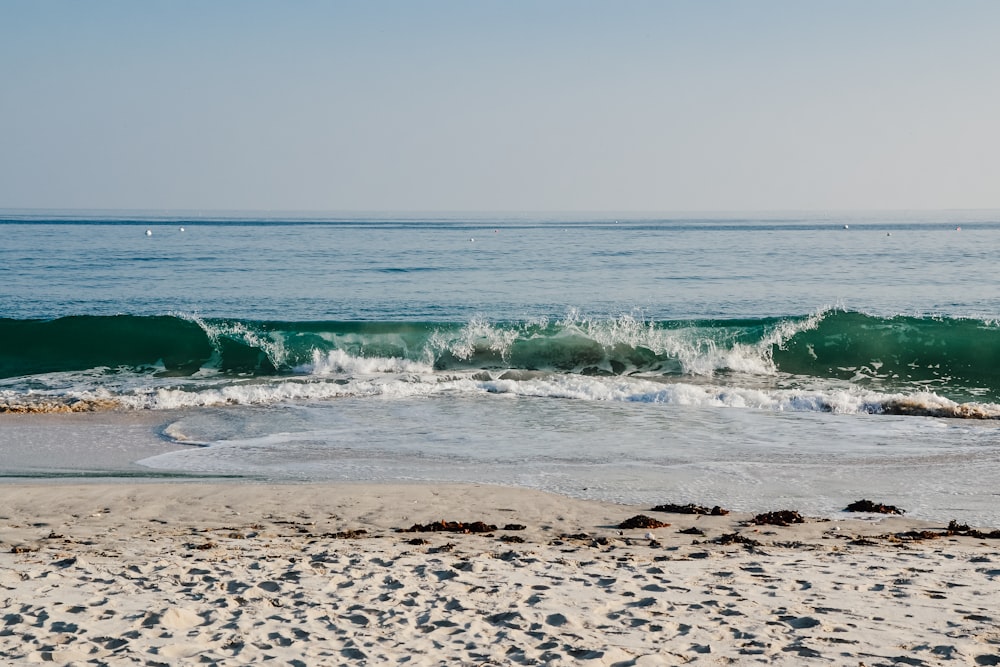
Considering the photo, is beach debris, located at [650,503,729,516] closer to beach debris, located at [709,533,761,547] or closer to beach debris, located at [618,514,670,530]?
beach debris, located at [618,514,670,530]

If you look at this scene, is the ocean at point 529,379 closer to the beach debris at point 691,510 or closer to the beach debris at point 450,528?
the beach debris at point 691,510

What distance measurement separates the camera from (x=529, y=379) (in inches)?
725

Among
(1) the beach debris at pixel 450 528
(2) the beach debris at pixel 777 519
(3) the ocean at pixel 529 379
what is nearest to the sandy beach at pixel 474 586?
(1) the beach debris at pixel 450 528

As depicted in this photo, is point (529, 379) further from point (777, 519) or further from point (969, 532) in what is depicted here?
point (969, 532)

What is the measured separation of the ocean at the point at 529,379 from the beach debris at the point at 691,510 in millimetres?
477

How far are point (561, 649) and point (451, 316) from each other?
68.1ft

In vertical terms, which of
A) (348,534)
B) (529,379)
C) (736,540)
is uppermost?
(736,540)

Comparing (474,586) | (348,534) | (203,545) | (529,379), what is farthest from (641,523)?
(529,379)

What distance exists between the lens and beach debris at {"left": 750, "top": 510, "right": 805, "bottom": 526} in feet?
25.8

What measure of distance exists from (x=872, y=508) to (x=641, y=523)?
91.1 inches

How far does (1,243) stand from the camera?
61438 mm

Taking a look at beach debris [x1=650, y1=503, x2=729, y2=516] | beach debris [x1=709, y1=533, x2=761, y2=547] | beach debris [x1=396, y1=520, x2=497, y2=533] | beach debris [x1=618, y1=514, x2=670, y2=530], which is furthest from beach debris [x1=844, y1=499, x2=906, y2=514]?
beach debris [x1=396, y1=520, x2=497, y2=533]

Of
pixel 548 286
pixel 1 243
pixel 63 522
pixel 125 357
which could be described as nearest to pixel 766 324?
pixel 548 286

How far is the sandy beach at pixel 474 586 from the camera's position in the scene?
486 cm
